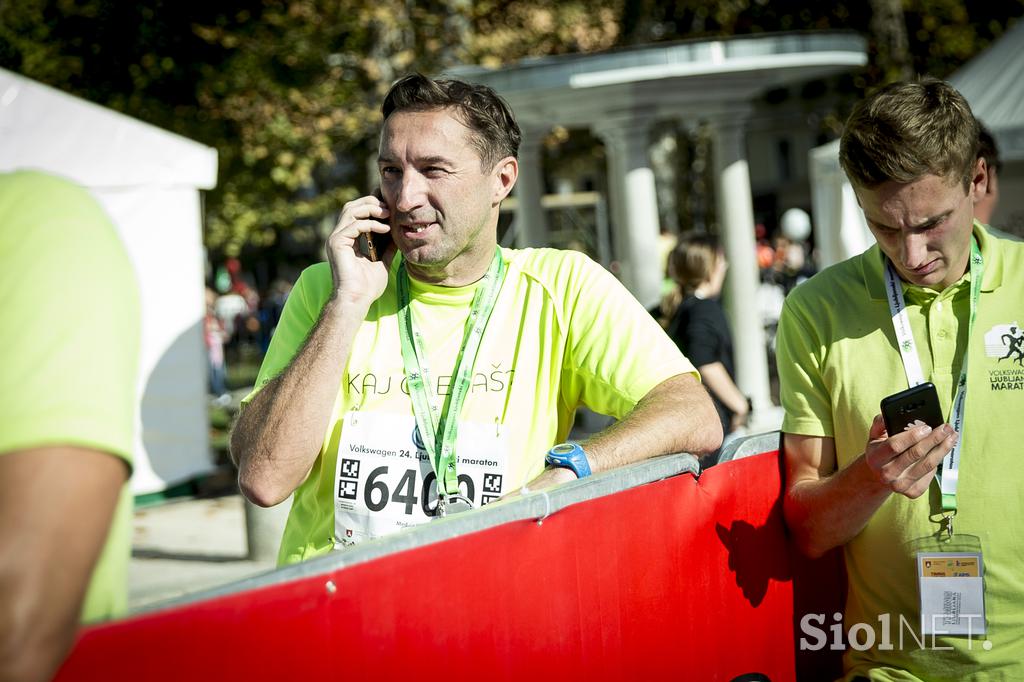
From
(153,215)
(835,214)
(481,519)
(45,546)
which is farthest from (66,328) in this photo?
(835,214)

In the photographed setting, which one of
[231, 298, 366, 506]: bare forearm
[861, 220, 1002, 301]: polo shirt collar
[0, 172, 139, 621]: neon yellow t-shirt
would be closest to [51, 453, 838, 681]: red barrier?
[0, 172, 139, 621]: neon yellow t-shirt

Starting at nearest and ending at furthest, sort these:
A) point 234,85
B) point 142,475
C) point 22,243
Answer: point 22,243, point 142,475, point 234,85

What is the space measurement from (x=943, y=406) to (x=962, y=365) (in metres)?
0.11

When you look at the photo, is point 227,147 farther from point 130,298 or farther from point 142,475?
point 130,298

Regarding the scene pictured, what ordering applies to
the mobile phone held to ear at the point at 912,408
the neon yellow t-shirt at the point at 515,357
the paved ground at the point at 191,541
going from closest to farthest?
the mobile phone held to ear at the point at 912,408, the neon yellow t-shirt at the point at 515,357, the paved ground at the point at 191,541

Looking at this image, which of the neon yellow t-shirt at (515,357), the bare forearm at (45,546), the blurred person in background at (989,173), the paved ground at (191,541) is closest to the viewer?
the bare forearm at (45,546)

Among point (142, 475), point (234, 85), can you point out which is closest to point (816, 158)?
point (142, 475)

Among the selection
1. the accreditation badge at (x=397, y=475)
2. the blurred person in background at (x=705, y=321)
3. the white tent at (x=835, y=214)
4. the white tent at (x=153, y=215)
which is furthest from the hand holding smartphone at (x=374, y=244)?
the white tent at (x=835, y=214)

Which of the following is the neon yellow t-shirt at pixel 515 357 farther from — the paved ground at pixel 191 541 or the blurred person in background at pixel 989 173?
the paved ground at pixel 191 541

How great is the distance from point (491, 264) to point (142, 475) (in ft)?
29.0

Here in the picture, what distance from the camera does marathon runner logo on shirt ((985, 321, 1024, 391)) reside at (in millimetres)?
2729

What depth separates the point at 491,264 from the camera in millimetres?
3057

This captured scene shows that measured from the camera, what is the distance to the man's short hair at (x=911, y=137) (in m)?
2.68

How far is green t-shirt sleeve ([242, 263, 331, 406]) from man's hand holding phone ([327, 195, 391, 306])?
14cm
